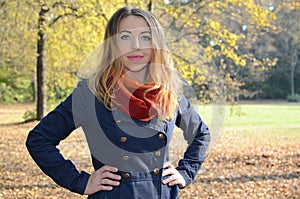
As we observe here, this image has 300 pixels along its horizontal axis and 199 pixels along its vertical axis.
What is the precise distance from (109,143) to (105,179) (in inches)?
5.9

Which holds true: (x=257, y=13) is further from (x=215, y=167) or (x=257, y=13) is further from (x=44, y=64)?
(x=44, y=64)

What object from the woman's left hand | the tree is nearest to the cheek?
the woman's left hand

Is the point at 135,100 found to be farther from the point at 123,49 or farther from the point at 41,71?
the point at 41,71

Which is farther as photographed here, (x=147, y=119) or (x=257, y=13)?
(x=257, y=13)

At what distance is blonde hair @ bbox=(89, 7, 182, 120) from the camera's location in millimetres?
1988

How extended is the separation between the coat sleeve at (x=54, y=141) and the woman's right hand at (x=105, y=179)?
56mm

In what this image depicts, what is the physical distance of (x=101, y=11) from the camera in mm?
11922

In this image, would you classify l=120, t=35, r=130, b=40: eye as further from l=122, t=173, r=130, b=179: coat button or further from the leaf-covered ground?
the leaf-covered ground

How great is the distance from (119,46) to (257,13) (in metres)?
9.78

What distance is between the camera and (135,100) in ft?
6.34

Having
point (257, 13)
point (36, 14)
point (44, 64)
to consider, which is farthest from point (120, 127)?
point (44, 64)

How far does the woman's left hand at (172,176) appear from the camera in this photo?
6.69 ft

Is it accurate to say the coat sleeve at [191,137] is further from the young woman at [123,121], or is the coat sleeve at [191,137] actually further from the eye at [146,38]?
the eye at [146,38]

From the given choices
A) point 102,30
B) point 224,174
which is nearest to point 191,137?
point 224,174
